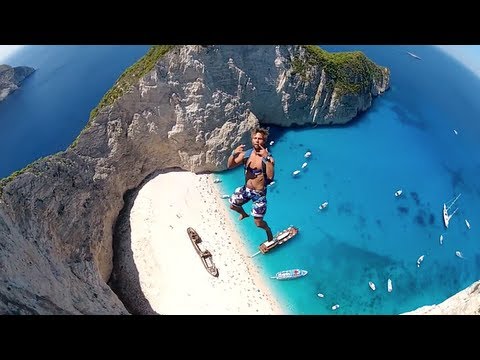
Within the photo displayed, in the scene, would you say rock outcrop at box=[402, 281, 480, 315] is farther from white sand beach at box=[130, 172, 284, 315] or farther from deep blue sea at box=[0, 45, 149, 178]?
deep blue sea at box=[0, 45, 149, 178]

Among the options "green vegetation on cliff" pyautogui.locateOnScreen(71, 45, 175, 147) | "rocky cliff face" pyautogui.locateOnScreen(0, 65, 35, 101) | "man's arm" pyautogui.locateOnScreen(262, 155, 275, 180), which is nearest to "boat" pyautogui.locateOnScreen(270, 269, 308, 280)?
"green vegetation on cliff" pyautogui.locateOnScreen(71, 45, 175, 147)

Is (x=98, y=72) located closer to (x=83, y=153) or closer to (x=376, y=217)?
(x=83, y=153)

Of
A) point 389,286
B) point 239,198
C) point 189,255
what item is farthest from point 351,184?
point 239,198

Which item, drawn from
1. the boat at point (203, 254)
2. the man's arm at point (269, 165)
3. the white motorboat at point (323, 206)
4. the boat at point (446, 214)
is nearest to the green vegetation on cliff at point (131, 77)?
the boat at point (203, 254)

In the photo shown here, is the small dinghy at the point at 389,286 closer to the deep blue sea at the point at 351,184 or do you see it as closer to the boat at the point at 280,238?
the deep blue sea at the point at 351,184

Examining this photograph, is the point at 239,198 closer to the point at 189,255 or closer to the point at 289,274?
the point at 289,274
